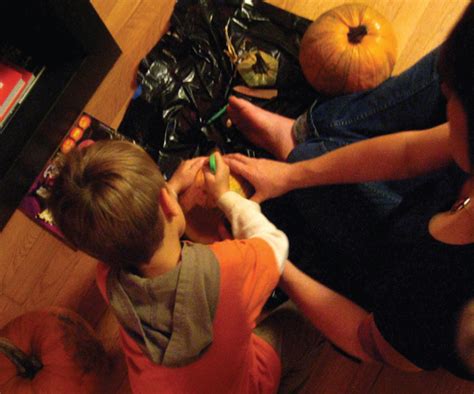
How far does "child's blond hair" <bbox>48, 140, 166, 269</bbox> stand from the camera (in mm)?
628

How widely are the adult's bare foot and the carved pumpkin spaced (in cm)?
62

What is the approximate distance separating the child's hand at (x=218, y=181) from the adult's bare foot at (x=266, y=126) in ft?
0.63

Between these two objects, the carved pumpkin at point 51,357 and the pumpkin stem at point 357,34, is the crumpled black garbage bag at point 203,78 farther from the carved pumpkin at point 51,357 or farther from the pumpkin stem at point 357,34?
→ the carved pumpkin at point 51,357

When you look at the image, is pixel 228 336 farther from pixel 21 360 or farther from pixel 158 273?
pixel 21 360

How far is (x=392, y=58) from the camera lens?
107 centimetres

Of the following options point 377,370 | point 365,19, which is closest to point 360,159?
point 365,19

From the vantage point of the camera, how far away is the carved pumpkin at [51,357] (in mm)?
933

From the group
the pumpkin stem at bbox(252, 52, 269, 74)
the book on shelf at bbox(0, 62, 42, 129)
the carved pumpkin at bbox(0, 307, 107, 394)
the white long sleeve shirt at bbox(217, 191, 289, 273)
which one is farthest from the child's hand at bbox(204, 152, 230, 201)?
the book on shelf at bbox(0, 62, 42, 129)

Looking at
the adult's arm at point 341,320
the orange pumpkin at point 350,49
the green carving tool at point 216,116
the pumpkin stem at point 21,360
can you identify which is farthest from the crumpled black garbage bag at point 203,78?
the pumpkin stem at point 21,360

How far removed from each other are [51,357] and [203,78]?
77 centimetres

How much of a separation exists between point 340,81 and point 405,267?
21.6 inches

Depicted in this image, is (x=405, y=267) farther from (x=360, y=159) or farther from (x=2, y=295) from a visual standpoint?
(x=2, y=295)

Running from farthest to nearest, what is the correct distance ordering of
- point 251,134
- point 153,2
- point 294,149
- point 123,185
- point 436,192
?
point 153,2 < point 251,134 < point 294,149 < point 436,192 < point 123,185

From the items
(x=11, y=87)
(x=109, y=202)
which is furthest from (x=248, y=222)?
(x=11, y=87)
